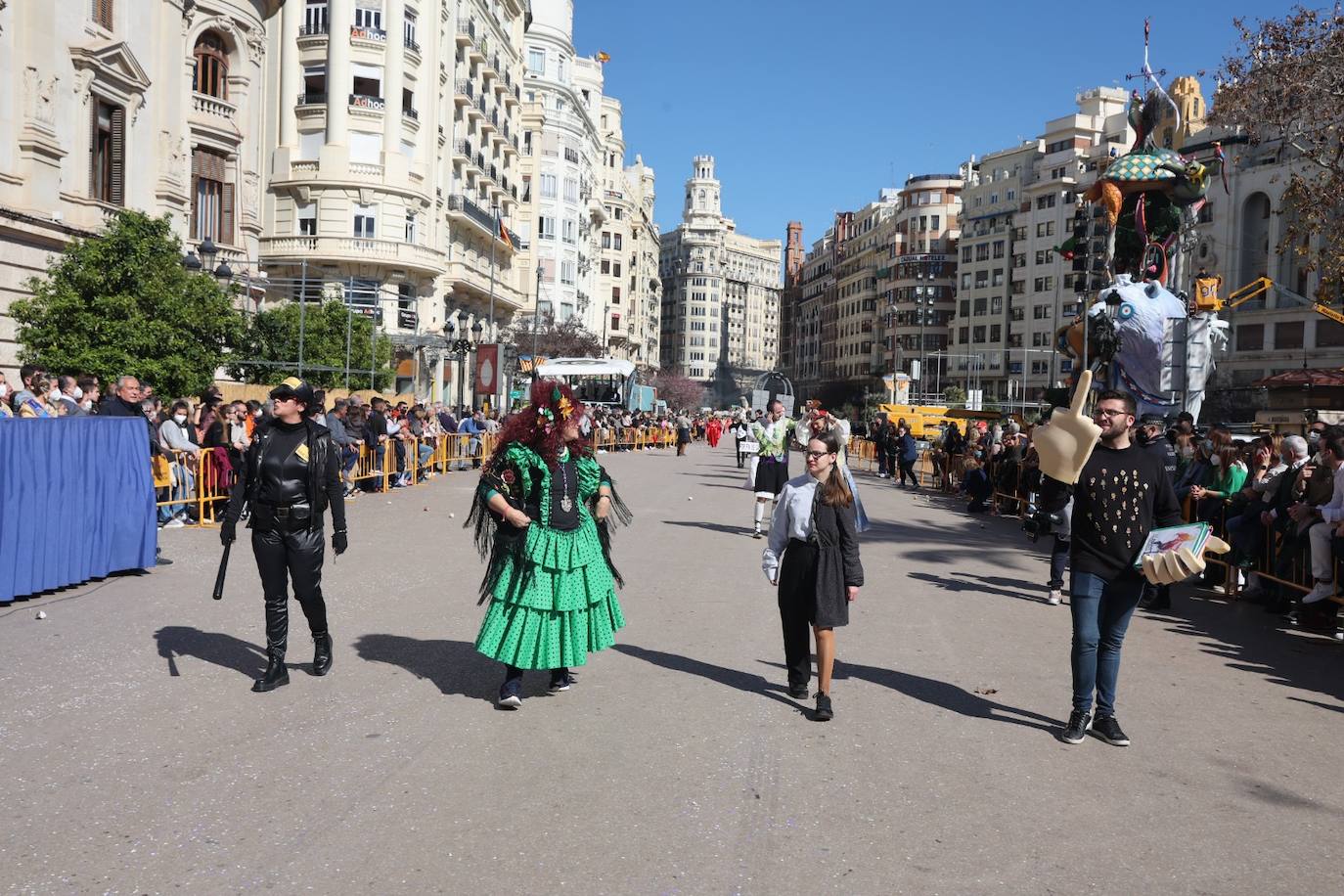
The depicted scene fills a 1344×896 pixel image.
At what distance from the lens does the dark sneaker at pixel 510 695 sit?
635cm

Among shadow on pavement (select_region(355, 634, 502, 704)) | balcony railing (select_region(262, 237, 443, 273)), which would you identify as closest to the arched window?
balcony railing (select_region(262, 237, 443, 273))

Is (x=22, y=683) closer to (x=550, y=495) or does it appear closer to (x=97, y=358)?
(x=550, y=495)

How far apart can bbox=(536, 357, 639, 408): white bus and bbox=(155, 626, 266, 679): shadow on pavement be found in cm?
3388

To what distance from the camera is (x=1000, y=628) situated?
30.9 feet

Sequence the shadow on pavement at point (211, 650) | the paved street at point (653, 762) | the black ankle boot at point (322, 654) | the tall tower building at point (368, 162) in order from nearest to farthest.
→ the paved street at point (653, 762) < the black ankle boot at point (322, 654) < the shadow on pavement at point (211, 650) < the tall tower building at point (368, 162)

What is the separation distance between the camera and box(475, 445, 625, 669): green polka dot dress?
6469 mm

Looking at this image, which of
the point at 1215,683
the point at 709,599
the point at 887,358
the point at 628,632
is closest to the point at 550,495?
the point at 628,632

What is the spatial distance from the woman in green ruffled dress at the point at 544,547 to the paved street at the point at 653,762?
36 cm

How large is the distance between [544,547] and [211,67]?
32.8 meters

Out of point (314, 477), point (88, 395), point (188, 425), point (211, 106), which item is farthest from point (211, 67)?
point (314, 477)

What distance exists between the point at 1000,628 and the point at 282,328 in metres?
26.8

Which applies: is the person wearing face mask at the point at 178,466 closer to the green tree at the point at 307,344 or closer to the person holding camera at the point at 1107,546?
the person holding camera at the point at 1107,546

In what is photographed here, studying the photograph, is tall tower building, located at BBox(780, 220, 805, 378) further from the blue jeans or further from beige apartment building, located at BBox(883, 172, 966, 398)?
the blue jeans

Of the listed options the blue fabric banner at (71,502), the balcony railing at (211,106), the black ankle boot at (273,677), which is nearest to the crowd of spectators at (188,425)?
the blue fabric banner at (71,502)
